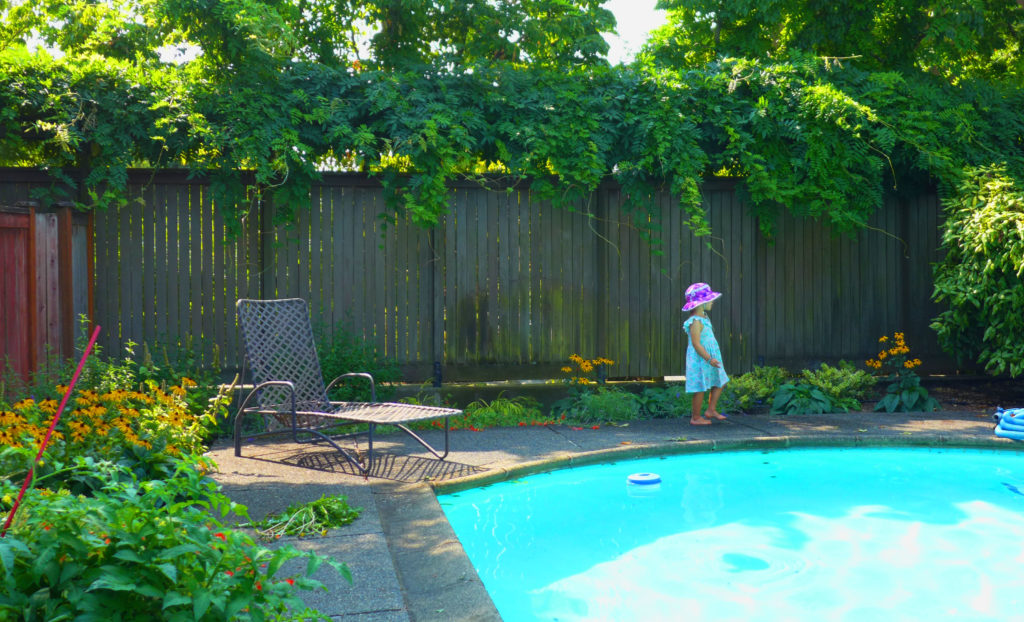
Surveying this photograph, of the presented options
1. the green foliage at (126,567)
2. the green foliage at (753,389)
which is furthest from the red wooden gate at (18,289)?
A: the green foliage at (753,389)

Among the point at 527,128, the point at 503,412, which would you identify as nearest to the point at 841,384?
the point at 503,412

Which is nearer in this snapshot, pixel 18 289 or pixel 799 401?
pixel 18 289

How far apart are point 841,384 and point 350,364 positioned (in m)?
4.57

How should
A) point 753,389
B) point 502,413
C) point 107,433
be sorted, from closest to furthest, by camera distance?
point 107,433 → point 502,413 → point 753,389

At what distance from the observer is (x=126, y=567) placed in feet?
6.70

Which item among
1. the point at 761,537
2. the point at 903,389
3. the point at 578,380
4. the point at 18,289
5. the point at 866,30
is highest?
the point at 866,30

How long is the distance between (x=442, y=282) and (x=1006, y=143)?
5529 mm

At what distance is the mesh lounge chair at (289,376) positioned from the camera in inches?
226

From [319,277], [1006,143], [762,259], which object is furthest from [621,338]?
[1006,143]

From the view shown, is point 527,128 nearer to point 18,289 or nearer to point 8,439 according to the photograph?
point 18,289

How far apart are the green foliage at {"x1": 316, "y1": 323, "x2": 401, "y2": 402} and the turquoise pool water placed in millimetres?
2259

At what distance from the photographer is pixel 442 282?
26.2 feet

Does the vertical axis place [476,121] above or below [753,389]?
above

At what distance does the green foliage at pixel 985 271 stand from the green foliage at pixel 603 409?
9.40ft
